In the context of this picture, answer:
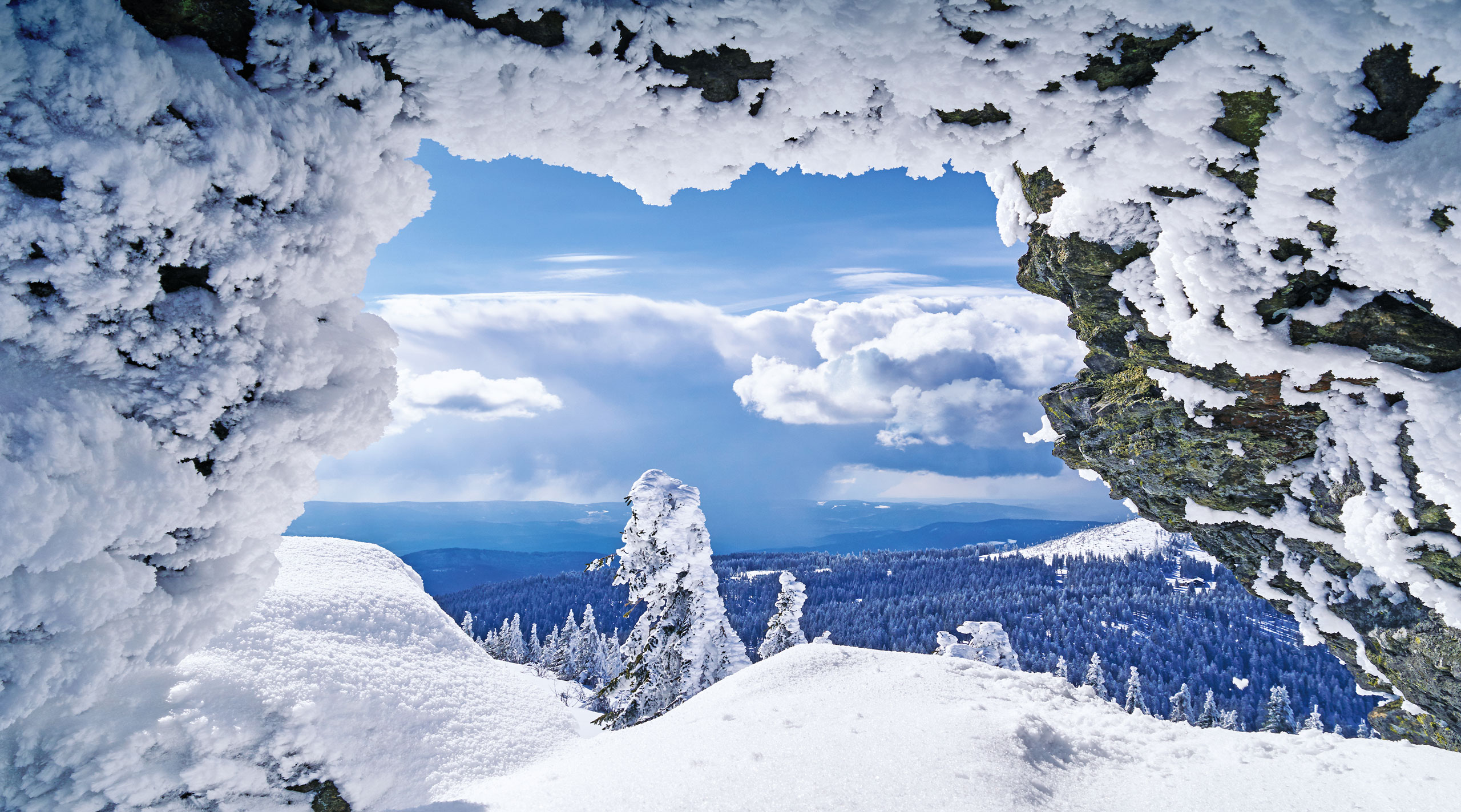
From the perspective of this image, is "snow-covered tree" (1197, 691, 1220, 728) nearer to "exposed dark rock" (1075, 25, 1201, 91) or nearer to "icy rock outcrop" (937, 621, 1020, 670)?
"icy rock outcrop" (937, 621, 1020, 670)

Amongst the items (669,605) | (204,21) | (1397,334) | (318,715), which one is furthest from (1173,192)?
(669,605)

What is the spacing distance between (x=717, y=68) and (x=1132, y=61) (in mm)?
2397

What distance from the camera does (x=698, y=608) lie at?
59.4 feet

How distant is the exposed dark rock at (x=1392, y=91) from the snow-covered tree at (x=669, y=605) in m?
16.4

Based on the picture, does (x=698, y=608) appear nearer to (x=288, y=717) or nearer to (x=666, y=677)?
(x=666, y=677)

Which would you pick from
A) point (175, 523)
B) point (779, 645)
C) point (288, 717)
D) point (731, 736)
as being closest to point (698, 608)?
point (779, 645)

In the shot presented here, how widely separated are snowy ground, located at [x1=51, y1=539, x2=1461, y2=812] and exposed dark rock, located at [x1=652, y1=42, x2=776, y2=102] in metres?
4.94

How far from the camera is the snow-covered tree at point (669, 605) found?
1781 cm

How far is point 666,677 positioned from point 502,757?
12105 mm

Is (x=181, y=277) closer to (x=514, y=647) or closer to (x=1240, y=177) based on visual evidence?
(x=1240, y=177)

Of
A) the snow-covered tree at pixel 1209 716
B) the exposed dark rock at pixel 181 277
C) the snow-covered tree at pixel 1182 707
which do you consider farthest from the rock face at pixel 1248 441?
the snow-covered tree at pixel 1182 707

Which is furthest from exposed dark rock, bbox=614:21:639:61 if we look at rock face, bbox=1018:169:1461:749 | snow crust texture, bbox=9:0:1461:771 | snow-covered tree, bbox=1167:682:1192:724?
snow-covered tree, bbox=1167:682:1192:724

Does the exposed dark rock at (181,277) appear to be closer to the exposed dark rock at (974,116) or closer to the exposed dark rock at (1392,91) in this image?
the exposed dark rock at (974,116)

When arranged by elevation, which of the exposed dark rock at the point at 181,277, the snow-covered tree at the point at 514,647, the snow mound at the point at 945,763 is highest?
the exposed dark rock at the point at 181,277
